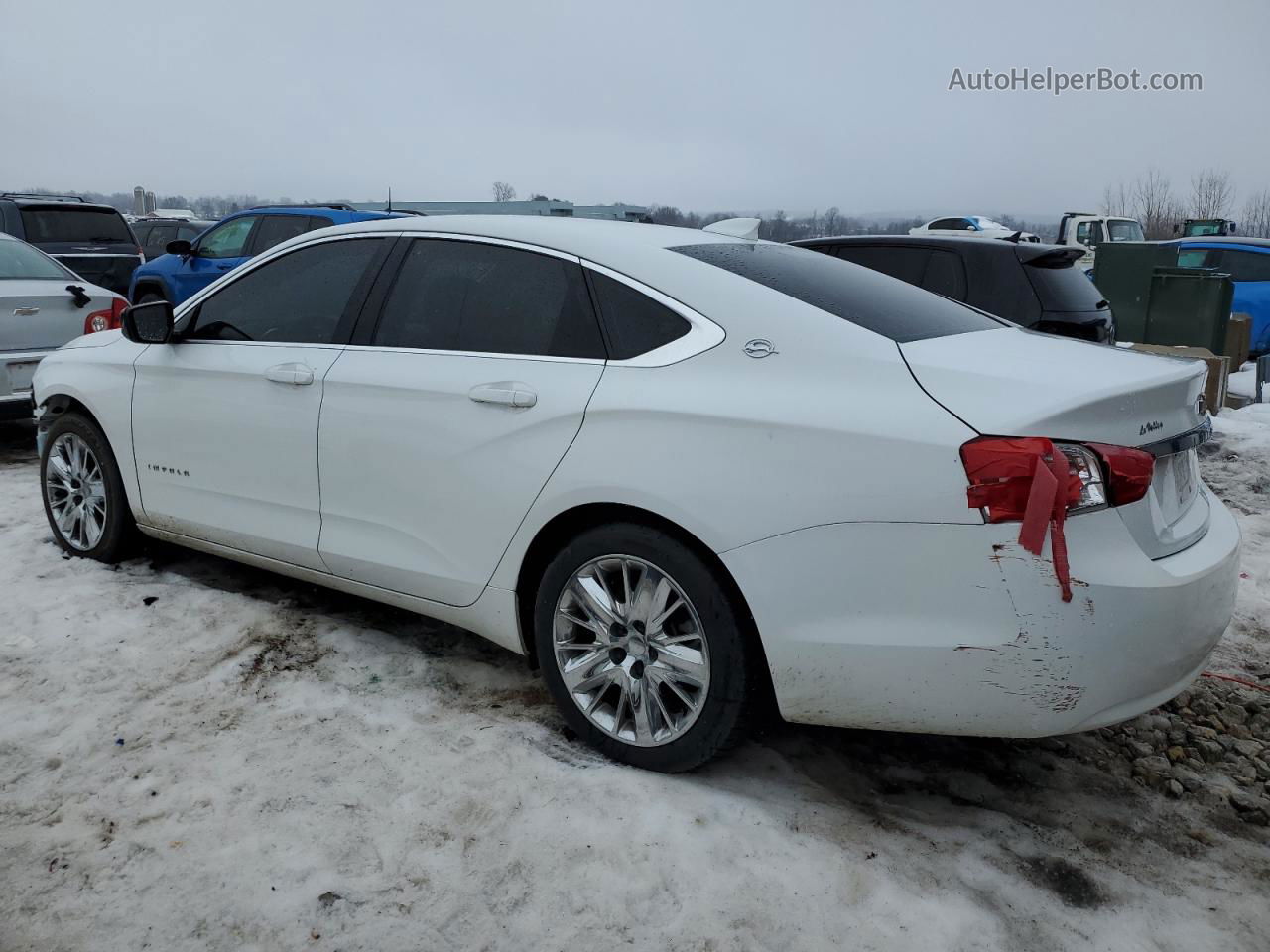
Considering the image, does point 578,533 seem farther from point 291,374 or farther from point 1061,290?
point 1061,290

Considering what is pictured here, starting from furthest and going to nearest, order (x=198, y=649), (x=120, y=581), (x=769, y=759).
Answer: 1. (x=120, y=581)
2. (x=198, y=649)
3. (x=769, y=759)

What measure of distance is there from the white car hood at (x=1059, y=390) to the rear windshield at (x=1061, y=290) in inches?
150

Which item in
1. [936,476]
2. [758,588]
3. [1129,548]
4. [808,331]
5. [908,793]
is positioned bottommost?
[908,793]

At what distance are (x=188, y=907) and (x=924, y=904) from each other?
1.81m

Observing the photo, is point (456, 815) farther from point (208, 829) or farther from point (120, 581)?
point (120, 581)

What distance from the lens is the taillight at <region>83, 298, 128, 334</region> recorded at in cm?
734

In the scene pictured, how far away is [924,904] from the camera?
250 cm

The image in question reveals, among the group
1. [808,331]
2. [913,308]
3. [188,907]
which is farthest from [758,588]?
[188,907]

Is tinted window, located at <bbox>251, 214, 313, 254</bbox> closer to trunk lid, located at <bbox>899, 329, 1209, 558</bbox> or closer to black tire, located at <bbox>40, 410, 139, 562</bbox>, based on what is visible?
black tire, located at <bbox>40, 410, 139, 562</bbox>

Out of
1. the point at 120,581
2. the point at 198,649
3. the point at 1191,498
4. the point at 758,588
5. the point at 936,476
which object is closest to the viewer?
the point at 936,476

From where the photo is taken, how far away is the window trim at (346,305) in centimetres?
377

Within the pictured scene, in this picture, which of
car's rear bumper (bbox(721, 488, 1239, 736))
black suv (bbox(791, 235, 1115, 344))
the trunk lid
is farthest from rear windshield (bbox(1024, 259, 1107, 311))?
car's rear bumper (bbox(721, 488, 1239, 736))

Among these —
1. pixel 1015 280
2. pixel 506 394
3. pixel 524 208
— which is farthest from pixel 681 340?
pixel 524 208

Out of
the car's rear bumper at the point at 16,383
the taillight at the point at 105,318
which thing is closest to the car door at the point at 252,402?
the car's rear bumper at the point at 16,383
